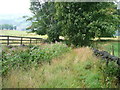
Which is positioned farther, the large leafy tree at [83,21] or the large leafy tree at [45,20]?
the large leafy tree at [45,20]

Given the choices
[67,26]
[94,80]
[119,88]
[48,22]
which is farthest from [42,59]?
[48,22]

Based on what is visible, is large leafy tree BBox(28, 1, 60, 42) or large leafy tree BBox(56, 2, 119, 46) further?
large leafy tree BBox(28, 1, 60, 42)

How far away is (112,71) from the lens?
253 cm

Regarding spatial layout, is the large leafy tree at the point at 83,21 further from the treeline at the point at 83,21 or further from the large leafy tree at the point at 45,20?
the large leafy tree at the point at 45,20

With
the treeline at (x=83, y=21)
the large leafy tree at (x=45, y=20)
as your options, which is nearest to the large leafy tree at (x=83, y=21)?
the treeline at (x=83, y=21)

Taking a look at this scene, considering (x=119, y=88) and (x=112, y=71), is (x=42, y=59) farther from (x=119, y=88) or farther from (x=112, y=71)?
(x=119, y=88)

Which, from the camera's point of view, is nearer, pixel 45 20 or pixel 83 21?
pixel 83 21

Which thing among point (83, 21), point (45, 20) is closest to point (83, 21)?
point (83, 21)

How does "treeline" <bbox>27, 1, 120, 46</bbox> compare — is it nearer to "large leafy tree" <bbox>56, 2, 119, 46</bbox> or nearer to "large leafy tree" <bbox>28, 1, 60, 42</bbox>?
"large leafy tree" <bbox>56, 2, 119, 46</bbox>

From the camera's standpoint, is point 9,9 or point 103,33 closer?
point 9,9

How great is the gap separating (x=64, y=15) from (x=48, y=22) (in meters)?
4.31

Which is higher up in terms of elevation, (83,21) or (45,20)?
(45,20)

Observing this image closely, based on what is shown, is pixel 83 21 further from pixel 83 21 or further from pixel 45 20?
pixel 45 20

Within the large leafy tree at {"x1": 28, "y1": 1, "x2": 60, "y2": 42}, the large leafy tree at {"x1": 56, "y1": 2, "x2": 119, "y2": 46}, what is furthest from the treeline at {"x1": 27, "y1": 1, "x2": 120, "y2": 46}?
the large leafy tree at {"x1": 28, "y1": 1, "x2": 60, "y2": 42}
